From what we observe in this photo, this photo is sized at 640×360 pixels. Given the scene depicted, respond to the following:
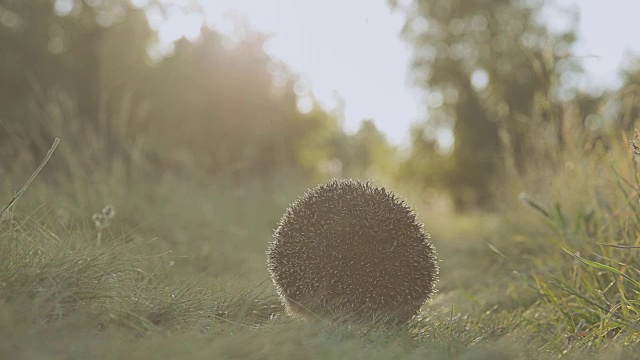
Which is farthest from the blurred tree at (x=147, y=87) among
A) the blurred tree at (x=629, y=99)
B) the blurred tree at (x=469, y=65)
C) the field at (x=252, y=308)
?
the blurred tree at (x=469, y=65)

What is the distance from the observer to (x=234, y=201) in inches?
404

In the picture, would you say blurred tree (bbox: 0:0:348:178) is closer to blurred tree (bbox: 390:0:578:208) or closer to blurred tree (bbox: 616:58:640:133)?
blurred tree (bbox: 616:58:640:133)

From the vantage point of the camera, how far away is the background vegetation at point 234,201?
3025 mm

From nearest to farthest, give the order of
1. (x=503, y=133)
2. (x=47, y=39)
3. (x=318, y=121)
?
(x=503, y=133) < (x=47, y=39) < (x=318, y=121)

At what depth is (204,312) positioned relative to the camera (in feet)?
10.7

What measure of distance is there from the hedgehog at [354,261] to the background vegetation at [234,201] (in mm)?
193

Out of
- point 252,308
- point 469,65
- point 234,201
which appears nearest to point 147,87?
point 234,201

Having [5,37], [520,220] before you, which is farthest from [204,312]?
[5,37]

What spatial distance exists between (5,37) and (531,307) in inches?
412

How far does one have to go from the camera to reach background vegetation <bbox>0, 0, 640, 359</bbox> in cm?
303

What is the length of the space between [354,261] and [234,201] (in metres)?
6.87

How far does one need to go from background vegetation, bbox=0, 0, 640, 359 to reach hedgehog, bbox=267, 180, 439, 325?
0.63 ft

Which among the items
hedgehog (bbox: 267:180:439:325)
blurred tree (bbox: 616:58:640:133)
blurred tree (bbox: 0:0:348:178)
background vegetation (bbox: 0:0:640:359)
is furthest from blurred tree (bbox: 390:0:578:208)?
hedgehog (bbox: 267:180:439:325)

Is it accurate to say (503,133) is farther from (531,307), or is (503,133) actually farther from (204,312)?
(204,312)
